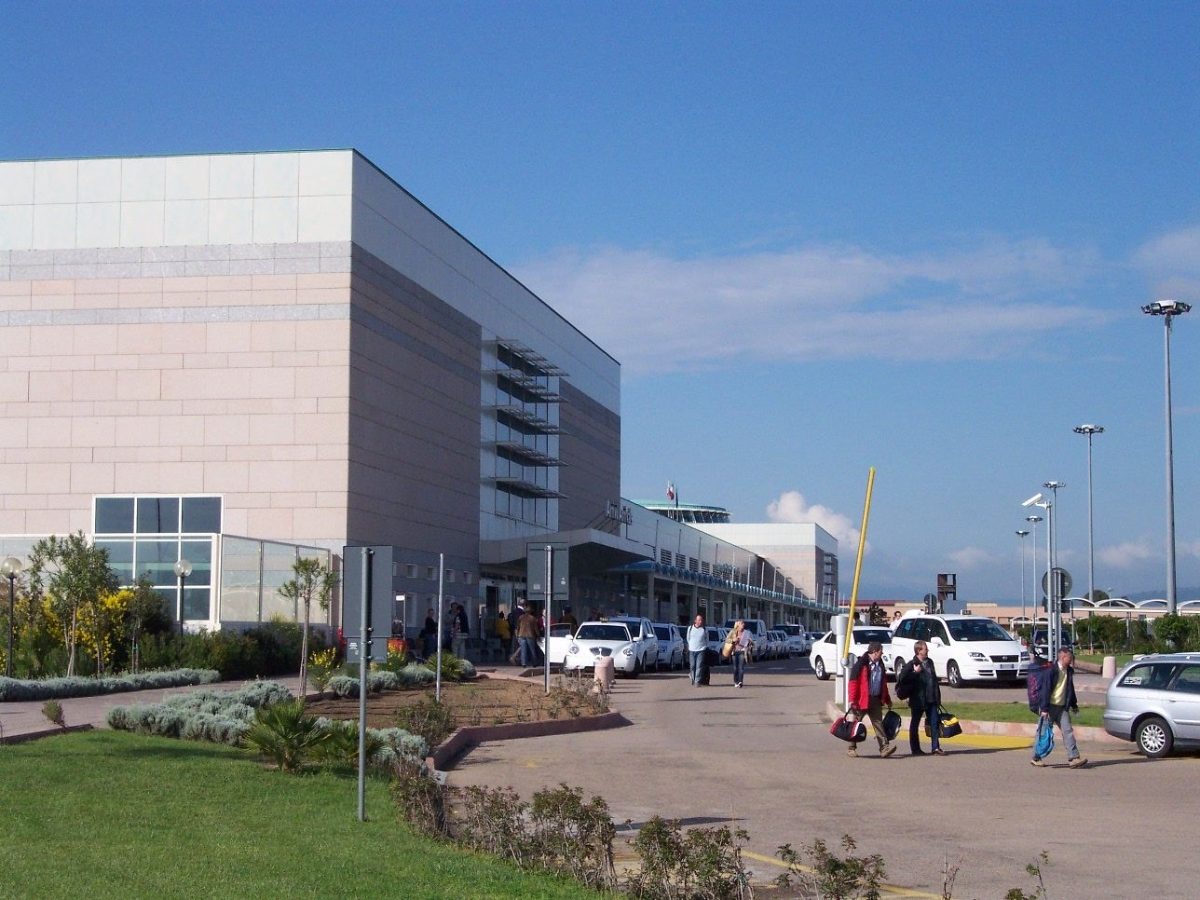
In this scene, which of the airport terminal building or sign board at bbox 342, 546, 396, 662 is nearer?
sign board at bbox 342, 546, 396, 662

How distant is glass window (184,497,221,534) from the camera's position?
1939 inches

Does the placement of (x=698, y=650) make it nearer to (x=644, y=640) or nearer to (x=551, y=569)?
(x=644, y=640)

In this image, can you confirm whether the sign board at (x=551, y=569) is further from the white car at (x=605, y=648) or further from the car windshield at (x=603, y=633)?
the car windshield at (x=603, y=633)

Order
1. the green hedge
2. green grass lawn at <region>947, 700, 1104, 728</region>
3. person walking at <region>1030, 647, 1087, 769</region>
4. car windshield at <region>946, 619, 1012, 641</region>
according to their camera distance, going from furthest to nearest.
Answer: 1. car windshield at <region>946, 619, 1012, 641</region>
2. the green hedge
3. green grass lawn at <region>947, 700, 1104, 728</region>
4. person walking at <region>1030, 647, 1087, 769</region>

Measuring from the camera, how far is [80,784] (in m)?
14.2

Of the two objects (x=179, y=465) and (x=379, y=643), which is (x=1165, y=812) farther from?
(x=179, y=465)

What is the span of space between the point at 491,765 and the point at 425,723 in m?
1.50

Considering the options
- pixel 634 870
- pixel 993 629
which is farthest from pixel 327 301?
pixel 634 870

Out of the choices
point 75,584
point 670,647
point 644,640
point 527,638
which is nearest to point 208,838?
point 75,584

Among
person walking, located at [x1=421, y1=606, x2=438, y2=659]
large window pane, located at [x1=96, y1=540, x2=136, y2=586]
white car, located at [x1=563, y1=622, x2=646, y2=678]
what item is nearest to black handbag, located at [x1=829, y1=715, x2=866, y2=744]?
white car, located at [x1=563, y1=622, x2=646, y2=678]

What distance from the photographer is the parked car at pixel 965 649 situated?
1405 inches

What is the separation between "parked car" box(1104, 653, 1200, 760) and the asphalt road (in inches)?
13.7

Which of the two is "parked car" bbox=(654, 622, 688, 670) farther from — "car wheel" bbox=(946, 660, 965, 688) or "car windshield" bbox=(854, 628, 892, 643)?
"car wheel" bbox=(946, 660, 965, 688)

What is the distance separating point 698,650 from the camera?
38.1m
